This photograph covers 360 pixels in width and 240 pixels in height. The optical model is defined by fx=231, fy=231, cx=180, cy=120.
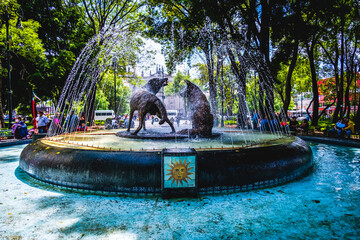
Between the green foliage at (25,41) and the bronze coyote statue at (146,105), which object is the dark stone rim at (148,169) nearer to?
the bronze coyote statue at (146,105)

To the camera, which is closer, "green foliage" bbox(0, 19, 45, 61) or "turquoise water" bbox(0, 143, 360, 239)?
"turquoise water" bbox(0, 143, 360, 239)

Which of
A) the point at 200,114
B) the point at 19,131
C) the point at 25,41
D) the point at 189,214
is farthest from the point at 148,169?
the point at 25,41

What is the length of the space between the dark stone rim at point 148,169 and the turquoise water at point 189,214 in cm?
21

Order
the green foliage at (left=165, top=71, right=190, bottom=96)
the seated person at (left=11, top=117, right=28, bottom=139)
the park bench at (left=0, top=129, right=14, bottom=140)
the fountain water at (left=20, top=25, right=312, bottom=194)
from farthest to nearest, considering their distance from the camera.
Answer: the green foliage at (left=165, top=71, right=190, bottom=96), the park bench at (left=0, top=129, right=14, bottom=140), the seated person at (left=11, top=117, right=28, bottom=139), the fountain water at (left=20, top=25, right=312, bottom=194)

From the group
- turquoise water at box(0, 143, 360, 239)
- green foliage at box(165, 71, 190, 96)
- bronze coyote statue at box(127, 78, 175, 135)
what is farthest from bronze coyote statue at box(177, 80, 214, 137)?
green foliage at box(165, 71, 190, 96)

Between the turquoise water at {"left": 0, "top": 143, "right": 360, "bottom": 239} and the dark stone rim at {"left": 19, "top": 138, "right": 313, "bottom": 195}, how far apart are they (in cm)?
21

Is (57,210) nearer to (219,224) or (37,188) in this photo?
(37,188)

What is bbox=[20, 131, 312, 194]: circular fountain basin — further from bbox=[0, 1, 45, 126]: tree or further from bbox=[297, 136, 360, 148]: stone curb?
bbox=[0, 1, 45, 126]: tree

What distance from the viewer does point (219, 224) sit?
3.28 m

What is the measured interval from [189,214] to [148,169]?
1.18 meters

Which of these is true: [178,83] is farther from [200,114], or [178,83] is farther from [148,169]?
[148,169]

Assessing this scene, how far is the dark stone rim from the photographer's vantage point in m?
4.38

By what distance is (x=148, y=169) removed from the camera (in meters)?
4.33

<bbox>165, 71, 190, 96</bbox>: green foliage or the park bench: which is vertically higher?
<bbox>165, 71, 190, 96</bbox>: green foliage
